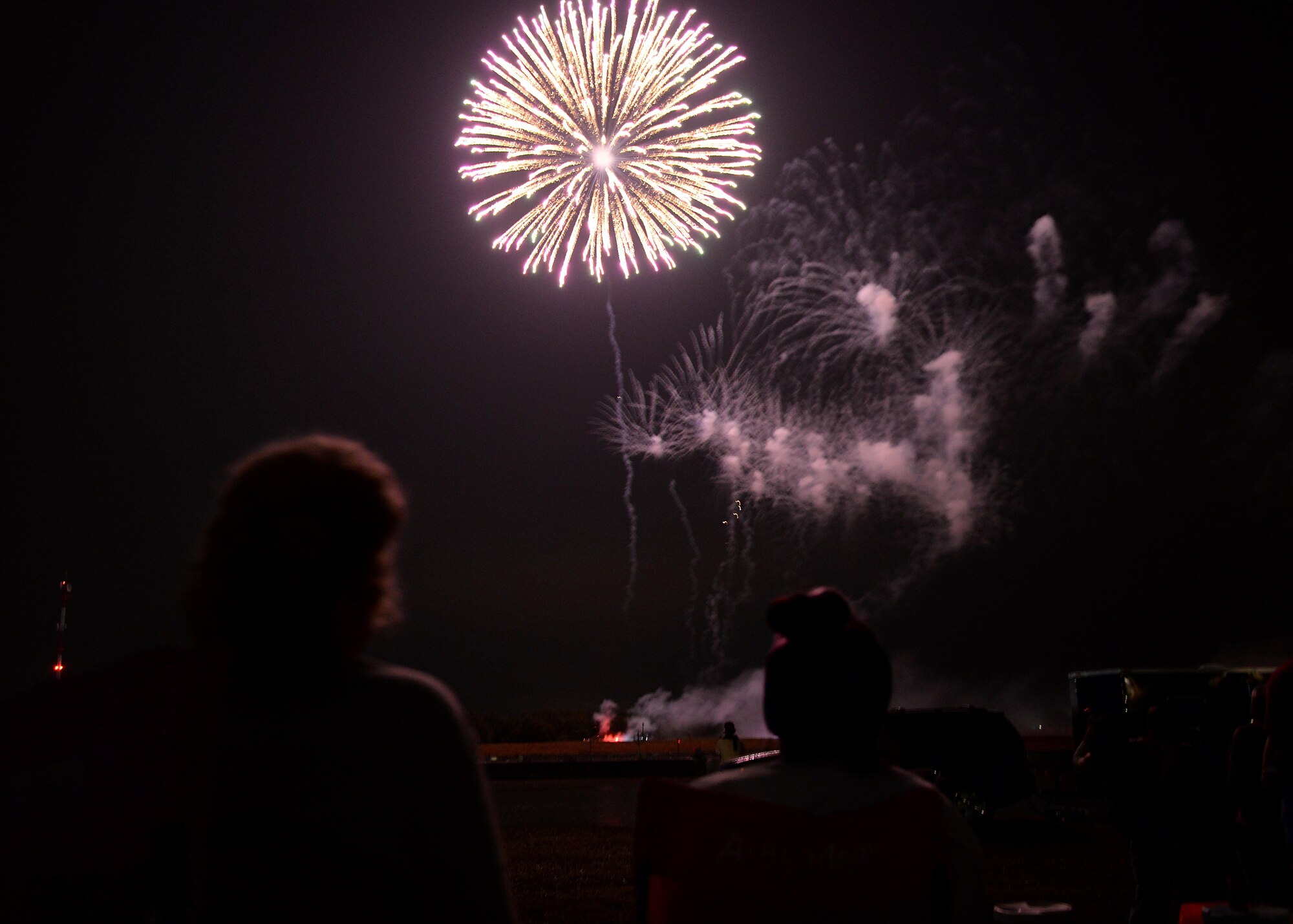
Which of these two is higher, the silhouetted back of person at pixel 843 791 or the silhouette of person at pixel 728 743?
the silhouetted back of person at pixel 843 791

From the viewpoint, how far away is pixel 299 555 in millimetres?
1891

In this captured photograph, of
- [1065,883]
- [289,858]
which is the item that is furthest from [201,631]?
[1065,883]

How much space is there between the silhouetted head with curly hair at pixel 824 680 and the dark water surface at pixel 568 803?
9753 mm

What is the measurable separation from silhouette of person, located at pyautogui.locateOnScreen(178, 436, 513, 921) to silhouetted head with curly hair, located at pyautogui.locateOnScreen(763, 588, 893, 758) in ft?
2.40

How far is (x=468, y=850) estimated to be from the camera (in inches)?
67.9

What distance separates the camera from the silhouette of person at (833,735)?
2117 millimetres

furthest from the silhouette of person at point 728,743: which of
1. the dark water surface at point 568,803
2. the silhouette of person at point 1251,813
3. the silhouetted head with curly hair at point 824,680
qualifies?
the silhouetted head with curly hair at point 824,680

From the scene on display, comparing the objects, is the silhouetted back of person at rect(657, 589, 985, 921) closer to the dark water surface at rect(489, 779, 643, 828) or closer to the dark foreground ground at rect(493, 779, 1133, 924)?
the dark foreground ground at rect(493, 779, 1133, 924)

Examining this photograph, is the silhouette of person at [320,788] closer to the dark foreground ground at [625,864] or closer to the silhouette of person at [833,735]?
the silhouette of person at [833,735]

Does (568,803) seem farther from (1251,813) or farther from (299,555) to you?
(299,555)

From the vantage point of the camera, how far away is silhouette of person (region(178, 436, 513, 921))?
1700mm

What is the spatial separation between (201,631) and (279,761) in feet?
1.06

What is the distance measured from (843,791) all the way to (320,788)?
3.41 ft

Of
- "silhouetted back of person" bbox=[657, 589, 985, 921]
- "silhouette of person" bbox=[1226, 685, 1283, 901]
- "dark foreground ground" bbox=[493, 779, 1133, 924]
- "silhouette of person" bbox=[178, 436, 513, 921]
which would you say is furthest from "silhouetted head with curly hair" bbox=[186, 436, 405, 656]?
"dark foreground ground" bbox=[493, 779, 1133, 924]
